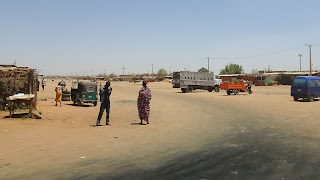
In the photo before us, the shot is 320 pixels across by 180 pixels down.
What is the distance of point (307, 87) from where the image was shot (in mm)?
20375

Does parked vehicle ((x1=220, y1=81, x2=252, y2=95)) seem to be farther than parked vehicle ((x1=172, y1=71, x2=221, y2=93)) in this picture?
No

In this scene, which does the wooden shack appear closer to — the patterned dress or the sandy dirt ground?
the sandy dirt ground

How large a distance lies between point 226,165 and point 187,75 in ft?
107

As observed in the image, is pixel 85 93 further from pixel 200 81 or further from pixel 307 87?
pixel 200 81

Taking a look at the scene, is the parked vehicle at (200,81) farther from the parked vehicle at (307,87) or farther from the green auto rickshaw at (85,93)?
the green auto rickshaw at (85,93)

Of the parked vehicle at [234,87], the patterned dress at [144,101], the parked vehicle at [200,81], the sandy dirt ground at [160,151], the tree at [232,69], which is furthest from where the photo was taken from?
the tree at [232,69]

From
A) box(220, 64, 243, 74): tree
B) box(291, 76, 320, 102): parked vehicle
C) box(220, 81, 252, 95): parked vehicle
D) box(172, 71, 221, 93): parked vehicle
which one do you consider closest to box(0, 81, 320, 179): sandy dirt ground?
box(291, 76, 320, 102): parked vehicle

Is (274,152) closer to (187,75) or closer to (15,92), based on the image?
(15,92)

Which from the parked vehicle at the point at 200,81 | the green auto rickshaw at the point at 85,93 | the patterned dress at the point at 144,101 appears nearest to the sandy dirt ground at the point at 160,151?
the patterned dress at the point at 144,101

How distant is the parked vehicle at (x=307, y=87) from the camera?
2045 cm

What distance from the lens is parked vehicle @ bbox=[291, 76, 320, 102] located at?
20453mm

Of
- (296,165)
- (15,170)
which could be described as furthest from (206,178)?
(15,170)

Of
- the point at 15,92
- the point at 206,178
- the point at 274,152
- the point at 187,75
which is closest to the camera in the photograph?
the point at 206,178

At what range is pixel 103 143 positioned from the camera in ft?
24.3
